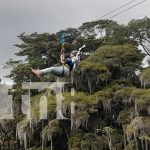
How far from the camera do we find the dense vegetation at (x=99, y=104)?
28531 millimetres

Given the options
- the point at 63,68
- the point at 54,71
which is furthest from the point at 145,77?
the point at 54,71

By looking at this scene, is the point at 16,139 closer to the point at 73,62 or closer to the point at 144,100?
the point at 144,100

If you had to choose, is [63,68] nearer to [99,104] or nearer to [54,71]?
[54,71]

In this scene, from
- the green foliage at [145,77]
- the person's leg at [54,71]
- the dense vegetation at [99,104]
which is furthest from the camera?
the green foliage at [145,77]

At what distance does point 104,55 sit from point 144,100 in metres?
6.35

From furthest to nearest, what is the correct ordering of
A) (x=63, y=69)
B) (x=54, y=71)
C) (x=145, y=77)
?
1. (x=145, y=77)
2. (x=63, y=69)
3. (x=54, y=71)

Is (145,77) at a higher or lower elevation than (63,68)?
higher

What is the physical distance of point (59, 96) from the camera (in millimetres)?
31281

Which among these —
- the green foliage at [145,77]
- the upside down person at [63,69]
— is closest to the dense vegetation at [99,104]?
the green foliage at [145,77]

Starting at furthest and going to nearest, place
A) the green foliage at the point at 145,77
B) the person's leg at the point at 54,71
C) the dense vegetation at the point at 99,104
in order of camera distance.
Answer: the green foliage at the point at 145,77, the dense vegetation at the point at 99,104, the person's leg at the point at 54,71

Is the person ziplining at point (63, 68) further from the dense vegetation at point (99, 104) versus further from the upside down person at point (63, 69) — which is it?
the dense vegetation at point (99, 104)

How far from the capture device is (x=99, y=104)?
1201 inches

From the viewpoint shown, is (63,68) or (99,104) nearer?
(63,68)

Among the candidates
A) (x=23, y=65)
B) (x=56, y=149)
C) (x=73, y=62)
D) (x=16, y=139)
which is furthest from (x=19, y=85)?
(x=73, y=62)
